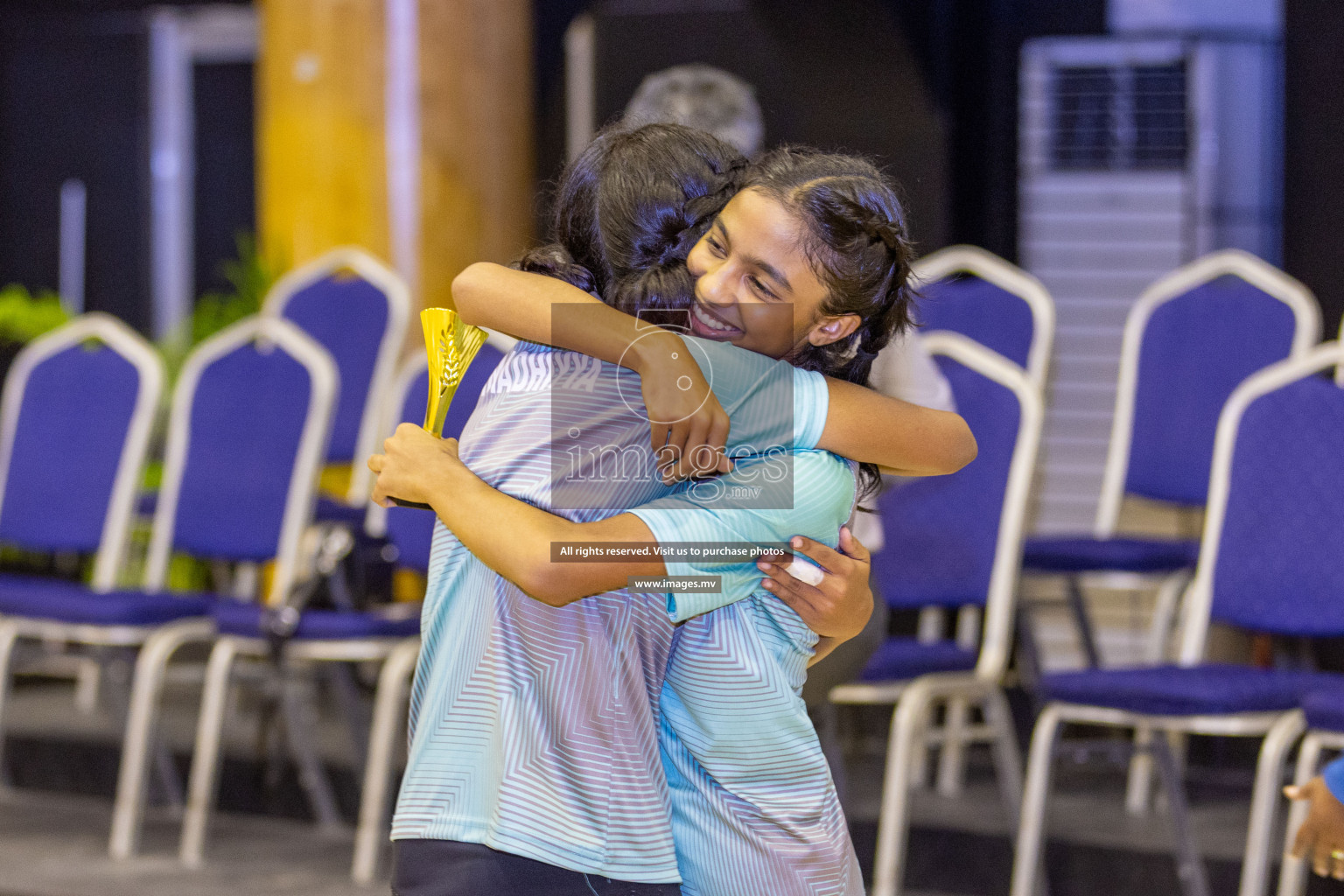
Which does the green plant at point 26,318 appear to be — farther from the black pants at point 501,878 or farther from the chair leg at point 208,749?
the black pants at point 501,878

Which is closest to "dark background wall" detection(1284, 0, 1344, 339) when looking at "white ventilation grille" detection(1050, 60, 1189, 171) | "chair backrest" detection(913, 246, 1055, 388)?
"chair backrest" detection(913, 246, 1055, 388)

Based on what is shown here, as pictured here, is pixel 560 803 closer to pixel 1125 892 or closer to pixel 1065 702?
pixel 1065 702

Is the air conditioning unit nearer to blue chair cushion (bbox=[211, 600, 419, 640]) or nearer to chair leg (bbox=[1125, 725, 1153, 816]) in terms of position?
chair leg (bbox=[1125, 725, 1153, 816])

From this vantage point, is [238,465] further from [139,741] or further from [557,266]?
[557,266]

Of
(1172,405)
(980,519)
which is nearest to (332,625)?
(980,519)

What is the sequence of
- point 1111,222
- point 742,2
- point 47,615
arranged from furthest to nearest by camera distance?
point 1111,222
point 742,2
point 47,615

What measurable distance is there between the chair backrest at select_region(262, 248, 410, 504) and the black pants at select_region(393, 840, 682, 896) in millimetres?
2823

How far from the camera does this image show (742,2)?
489 cm

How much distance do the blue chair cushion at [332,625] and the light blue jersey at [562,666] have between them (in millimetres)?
1962

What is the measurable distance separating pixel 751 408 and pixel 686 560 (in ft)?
0.34

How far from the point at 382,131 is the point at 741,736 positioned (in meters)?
3.97

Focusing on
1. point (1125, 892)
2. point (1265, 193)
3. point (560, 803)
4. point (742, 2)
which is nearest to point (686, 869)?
point (560, 803)

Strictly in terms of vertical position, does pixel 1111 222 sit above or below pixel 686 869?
above

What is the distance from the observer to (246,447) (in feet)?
10.5
